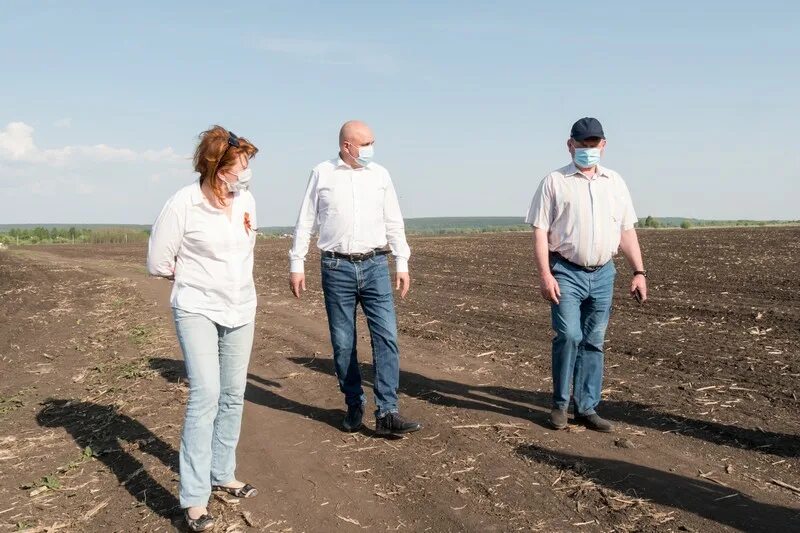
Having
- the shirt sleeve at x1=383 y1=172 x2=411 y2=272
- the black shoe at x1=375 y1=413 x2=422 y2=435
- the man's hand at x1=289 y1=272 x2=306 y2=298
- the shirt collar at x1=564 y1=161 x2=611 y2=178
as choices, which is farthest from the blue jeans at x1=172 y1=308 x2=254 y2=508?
the shirt collar at x1=564 y1=161 x2=611 y2=178

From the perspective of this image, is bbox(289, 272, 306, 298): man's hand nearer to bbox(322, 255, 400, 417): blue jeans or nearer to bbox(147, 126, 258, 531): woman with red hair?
bbox(322, 255, 400, 417): blue jeans

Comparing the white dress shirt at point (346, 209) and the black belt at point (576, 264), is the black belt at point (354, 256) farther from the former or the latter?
the black belt at point (576, 264)

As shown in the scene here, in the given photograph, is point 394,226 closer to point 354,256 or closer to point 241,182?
point 354,256

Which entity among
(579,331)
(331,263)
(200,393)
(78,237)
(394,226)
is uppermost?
(394,226)

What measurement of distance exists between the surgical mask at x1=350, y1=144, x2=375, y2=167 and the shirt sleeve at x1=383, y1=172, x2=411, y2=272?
0.28 m

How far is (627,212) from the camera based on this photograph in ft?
19.2

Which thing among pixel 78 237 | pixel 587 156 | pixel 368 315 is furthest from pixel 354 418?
Answer: pixel 78 237

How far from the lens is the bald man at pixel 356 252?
5613 millimetres

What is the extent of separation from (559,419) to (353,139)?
277 cm

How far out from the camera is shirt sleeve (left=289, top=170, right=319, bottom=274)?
5.72 meters

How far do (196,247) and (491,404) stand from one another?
3.42 metres

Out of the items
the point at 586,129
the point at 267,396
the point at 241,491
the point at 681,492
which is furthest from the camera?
the point at 267,396

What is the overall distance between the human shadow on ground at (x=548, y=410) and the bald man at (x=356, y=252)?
1157 mm

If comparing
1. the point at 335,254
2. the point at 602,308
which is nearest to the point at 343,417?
the point at 335,254
